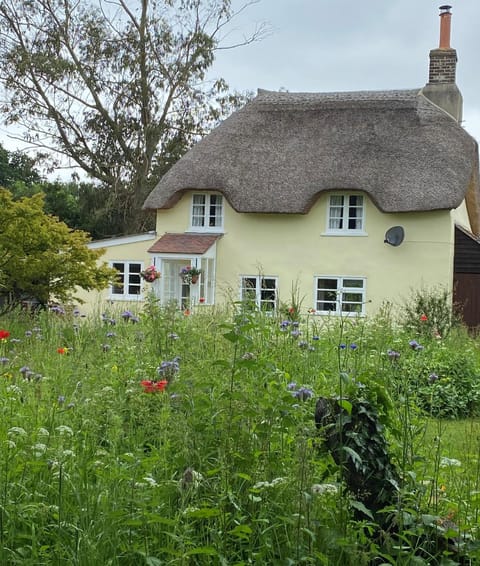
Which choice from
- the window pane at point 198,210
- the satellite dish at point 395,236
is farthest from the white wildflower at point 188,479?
the window pane at point 198,210

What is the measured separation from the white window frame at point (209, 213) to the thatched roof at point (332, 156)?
614mm

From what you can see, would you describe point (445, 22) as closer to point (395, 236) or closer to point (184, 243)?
point (395, 236)

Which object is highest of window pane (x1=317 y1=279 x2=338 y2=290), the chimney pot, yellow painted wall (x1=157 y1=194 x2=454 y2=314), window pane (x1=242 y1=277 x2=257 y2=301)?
the chimney pot

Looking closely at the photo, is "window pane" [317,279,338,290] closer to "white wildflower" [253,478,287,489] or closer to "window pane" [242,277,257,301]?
"window pane" [242,277,257,301]

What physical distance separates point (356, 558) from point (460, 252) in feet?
59.0

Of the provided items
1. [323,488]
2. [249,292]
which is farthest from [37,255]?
[323,488]

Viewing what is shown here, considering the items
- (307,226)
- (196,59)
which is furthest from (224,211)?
(196,59)

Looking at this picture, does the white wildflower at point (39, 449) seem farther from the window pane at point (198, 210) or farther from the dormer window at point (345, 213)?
the window pane at point (198, 210)

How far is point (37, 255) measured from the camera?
11883mm

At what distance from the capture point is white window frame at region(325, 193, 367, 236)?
65.5 feet

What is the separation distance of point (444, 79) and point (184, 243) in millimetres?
9783

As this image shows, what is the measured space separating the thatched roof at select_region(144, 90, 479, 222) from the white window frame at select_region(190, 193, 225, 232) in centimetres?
61

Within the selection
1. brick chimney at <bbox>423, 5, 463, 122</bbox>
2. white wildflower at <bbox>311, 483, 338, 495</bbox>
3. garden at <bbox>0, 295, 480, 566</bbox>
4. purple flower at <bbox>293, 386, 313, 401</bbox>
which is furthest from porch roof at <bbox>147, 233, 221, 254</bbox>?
white wildflower at <bbox>311, 483, 338, 495</bbox>

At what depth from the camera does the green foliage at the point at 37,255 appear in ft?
37.7
